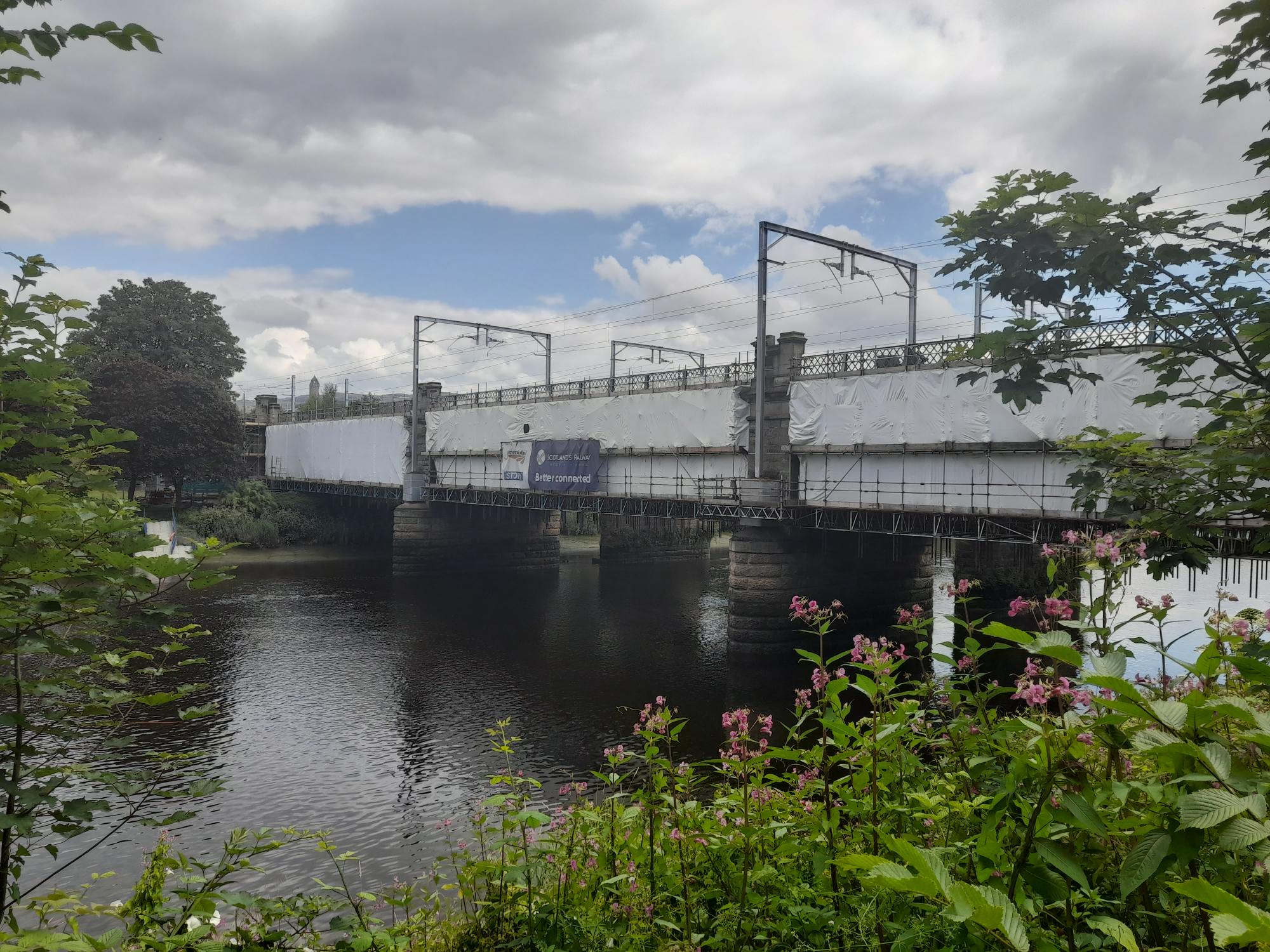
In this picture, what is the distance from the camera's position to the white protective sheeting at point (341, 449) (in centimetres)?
5166

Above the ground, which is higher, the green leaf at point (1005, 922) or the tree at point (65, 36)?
the tree at point (65, 36)

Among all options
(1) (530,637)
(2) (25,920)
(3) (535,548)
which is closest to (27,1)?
(2) (25,920)

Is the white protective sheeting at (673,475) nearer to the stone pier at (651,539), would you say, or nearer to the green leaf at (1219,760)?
the stone pier at (651,539)

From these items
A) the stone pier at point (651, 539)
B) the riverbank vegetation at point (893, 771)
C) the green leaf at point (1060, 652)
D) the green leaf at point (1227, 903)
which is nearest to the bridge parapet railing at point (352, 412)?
the stone pier at point (651, 539)

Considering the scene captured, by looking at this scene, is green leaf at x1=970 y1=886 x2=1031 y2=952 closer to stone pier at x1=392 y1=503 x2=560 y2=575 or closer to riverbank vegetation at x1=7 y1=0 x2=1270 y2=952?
riverbank vegetation at x1=7 y1=0 x2=1270 y2=952

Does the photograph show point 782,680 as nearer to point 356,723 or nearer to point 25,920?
point 356,723

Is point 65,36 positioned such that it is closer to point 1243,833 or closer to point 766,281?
point 1243,833

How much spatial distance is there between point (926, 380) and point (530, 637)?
16104 mm

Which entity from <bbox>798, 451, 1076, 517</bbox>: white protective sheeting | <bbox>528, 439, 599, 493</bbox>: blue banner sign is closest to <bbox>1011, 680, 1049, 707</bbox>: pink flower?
<bbox>798, 451, 1076, 517</bbox>: white protective sheeting

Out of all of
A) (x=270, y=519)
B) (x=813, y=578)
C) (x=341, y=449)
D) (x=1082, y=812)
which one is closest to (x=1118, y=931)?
(x=1082, y=812)

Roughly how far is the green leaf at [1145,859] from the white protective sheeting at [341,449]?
164ft

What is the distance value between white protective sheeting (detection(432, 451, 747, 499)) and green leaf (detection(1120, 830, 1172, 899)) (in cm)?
2663

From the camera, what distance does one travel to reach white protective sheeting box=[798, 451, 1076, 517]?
74.1 ft

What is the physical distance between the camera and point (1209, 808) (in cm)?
205
